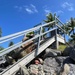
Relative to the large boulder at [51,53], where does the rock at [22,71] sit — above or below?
below

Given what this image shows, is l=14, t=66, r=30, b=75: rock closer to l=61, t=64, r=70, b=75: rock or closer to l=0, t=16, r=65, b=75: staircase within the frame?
l=0, t=16, r=65, b=75: staircase

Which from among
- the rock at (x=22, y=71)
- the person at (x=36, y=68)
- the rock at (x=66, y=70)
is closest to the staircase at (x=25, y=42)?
the rock at (x=22, y=71)

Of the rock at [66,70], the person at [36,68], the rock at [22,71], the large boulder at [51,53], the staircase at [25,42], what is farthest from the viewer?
the large boulder at [51,53]

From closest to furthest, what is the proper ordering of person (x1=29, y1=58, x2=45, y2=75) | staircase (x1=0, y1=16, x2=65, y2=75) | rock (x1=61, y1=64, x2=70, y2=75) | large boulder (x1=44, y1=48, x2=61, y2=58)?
staircase (x1=0, y1=16, x2=65, y2=75) → rock (x1=61, y1=64, x2=70, y2=75) → person (x1=29, y1=58, x2=45, y2=75) → large boulder (x1=44, y1=48, x2=61, y2=58)

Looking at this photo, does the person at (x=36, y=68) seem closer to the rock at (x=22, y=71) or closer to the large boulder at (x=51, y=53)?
the rock at (x=22, y=71)

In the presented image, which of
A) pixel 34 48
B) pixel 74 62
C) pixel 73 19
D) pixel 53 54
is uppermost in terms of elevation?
pixel 73 19

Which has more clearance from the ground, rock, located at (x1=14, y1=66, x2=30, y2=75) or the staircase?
the staircase

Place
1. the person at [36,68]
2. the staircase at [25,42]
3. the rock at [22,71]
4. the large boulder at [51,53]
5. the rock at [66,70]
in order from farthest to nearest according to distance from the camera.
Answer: the large boulder at [51,53] < the person at [36,68] < the rock at [22,71] < the rock at [66,70] < the staircase at [25,42]

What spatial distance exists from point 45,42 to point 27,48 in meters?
1.18

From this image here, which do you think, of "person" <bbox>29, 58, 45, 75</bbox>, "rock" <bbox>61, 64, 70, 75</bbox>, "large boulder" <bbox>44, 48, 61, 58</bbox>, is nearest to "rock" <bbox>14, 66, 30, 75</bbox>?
"person" <bbox>29, 58, 45, 75</bbox>

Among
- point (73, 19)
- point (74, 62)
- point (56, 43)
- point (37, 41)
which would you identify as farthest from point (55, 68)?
point (73, 19)

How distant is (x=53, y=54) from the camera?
10289mm

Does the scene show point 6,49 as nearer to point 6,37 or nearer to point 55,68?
point 6,37

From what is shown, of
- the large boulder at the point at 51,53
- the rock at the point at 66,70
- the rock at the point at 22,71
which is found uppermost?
the large boulder at the point at 51,53
